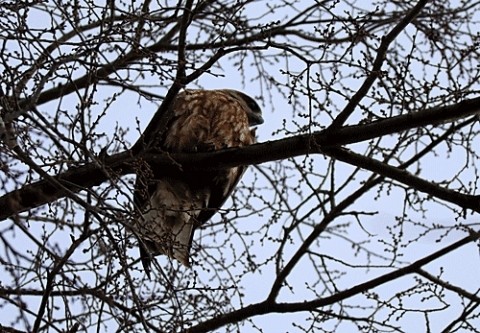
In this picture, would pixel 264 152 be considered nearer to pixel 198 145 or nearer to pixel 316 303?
pixel 198 145

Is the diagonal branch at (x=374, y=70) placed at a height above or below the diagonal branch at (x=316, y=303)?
above

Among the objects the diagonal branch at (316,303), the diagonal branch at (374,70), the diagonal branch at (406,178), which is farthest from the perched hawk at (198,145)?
the diagonal branch at (374,70)

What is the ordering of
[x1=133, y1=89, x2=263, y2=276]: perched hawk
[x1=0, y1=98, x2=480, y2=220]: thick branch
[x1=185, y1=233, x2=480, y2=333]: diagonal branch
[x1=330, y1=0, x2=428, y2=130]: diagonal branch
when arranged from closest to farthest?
[x1=0, y1=98, x2=480, y2=220]: thick branch, [x1=330, y1=0, x2=428, y2=130]: diagonal branch, [x1=185, y1=233, x2=480, y2=333]: diagonal branch, [x1=133, y1=89, x2=263, y2=276]: perched hawk

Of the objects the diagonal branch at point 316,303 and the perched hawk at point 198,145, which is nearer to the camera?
the diagonal branch at point 316,303

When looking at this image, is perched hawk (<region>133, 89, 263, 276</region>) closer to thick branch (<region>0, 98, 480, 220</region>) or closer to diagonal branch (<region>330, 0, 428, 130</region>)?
→ thick branch (<region>0, 98, 480, 220</region>)

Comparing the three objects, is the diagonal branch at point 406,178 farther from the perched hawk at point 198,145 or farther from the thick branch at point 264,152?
the perched hawk at point 198,145

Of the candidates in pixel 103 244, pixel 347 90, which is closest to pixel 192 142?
pixel 347 90

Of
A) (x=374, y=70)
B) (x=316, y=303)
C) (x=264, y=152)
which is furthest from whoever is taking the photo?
(x=316, y=303)

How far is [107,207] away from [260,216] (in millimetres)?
2226

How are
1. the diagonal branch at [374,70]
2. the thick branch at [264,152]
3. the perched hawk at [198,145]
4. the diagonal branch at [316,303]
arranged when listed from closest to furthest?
the thick branch at [264,152] → the diagonal branch at [374,70] → the diagonal branch at [316,303] → the perched hawk at [198,145]

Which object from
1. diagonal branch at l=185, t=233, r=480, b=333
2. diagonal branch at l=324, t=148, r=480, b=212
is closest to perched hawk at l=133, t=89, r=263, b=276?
diagonal branch at l=185, t=233, r=480, b=333

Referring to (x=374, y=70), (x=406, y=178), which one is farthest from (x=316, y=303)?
(x=374, y=70)

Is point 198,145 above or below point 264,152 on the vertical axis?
above

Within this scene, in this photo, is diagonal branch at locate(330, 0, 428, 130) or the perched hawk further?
the perched hawk
